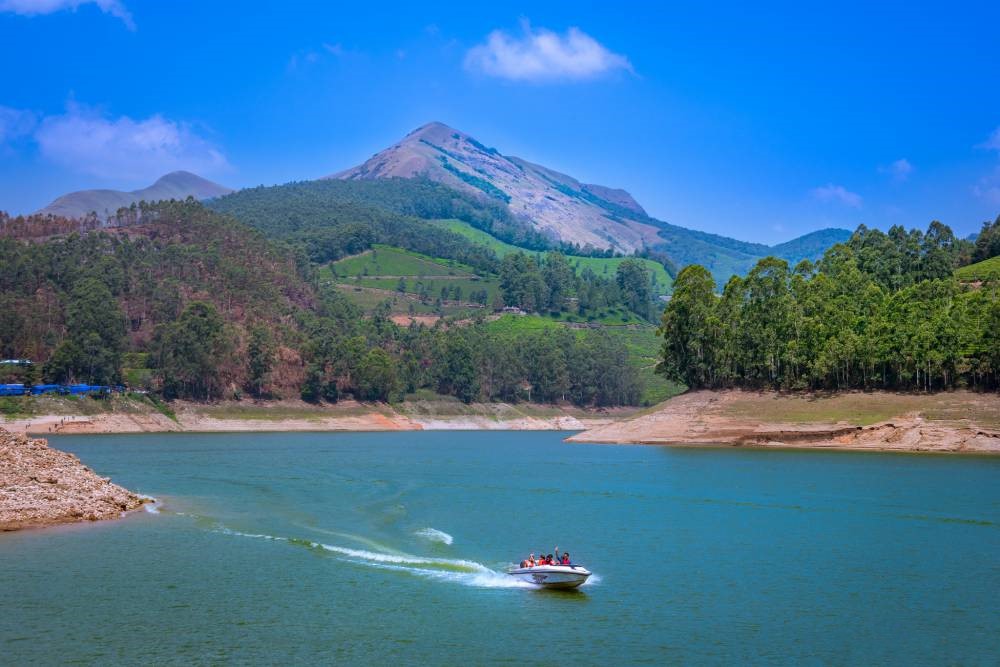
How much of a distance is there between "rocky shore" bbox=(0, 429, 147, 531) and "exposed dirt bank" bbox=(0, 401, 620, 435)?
206 feet

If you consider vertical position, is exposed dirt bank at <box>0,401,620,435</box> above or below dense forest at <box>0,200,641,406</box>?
below

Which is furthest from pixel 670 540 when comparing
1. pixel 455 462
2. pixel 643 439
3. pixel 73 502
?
pixel 643 439

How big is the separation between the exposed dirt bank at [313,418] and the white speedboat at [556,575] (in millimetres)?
87672

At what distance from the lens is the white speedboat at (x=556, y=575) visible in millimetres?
30531

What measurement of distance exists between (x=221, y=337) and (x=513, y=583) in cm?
11695

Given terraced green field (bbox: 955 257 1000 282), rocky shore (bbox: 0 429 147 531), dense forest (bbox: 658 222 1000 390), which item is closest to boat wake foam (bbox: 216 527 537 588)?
rocky shore (bbox: 0 429 147 531)

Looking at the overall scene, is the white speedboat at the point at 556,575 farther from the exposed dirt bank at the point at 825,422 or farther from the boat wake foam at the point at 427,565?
the exposed dirt bank at the point at 825,422

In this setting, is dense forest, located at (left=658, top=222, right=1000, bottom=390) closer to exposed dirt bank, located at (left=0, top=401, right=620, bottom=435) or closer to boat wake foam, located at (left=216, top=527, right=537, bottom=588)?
exposed dirt bank, located at (left=0, top=401, right=620, bottom=435)

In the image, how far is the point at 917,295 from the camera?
10656cm

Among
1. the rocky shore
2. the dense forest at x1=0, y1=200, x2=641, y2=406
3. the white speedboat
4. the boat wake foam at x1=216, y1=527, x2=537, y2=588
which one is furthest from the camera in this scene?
the dense forest at x1=0, y1=200, x2=641, y2=406

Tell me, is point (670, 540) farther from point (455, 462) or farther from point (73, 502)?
point (455, 462)

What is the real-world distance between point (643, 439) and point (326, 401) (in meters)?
68.8

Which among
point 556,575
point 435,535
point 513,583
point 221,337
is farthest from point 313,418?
point 556,575

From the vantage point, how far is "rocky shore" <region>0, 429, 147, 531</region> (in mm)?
40594
